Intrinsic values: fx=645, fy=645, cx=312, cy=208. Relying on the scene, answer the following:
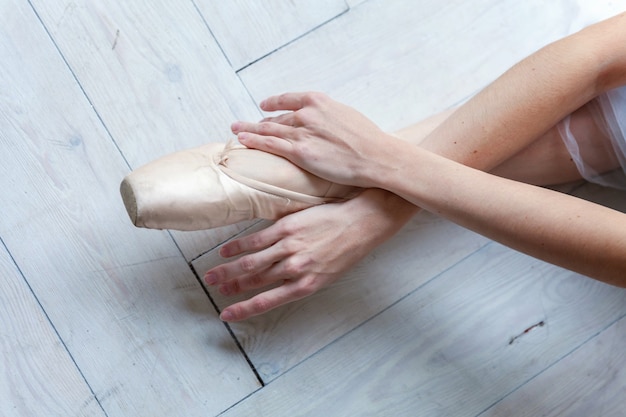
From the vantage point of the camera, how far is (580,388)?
0.81 meters

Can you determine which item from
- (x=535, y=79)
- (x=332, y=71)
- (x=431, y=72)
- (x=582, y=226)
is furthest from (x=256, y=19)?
(x=582, y=226)

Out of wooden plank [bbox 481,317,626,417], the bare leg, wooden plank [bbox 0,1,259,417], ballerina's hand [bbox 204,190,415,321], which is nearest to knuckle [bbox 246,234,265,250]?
ballerina's hand [bbox 204,190,415,321]

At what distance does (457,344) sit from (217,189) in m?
0.36

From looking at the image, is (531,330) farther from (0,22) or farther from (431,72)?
(0,22)

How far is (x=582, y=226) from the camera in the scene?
0.63 meters

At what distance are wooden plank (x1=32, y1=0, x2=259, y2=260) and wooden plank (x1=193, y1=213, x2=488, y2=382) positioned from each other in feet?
0.39

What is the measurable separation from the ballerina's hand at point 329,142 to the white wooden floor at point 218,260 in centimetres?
10

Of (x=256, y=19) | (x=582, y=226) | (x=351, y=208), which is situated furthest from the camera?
(x=256, y=19)

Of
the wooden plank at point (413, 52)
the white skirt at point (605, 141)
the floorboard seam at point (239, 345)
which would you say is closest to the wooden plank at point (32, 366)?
the floorboard seam at point (239, 345)

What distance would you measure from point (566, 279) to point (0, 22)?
0.78 metres

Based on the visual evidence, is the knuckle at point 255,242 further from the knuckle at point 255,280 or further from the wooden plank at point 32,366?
the wooden plank at point 32,366

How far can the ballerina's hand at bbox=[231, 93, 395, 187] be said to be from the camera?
713mm

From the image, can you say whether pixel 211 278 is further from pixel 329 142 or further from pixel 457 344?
pixel 457 344

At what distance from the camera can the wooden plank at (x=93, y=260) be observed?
0.76 m
